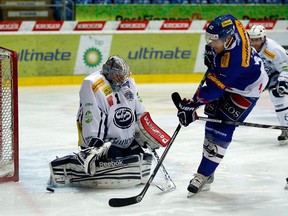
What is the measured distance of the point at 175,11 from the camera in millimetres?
11453

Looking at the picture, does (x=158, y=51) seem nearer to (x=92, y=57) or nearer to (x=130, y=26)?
(x=130, y=26)

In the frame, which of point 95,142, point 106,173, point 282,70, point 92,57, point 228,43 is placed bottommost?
point 92,57

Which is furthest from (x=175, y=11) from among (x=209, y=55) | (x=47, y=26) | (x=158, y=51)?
(x=209, y=55)

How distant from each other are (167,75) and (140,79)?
1.33 ft

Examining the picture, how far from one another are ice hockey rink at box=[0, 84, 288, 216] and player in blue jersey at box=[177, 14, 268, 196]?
0.74 feet

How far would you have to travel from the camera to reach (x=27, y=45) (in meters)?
8.89

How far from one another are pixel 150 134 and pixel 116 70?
1.44 ft

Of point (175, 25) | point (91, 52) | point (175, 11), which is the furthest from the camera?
point (175, 11)

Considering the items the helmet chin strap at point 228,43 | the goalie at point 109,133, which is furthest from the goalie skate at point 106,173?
the helmet chin strap at point 228,43

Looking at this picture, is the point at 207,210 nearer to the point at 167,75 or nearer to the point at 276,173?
the point at 276,173

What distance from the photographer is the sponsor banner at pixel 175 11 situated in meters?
11.1

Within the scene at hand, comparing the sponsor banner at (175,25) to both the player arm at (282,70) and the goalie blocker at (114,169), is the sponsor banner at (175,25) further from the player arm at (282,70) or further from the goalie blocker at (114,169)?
the goalie blocker at (114,169)

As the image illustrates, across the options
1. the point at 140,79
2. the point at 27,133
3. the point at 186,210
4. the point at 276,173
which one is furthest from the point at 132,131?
the point at 140,79

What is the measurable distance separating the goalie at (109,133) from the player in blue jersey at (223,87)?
308 mm
